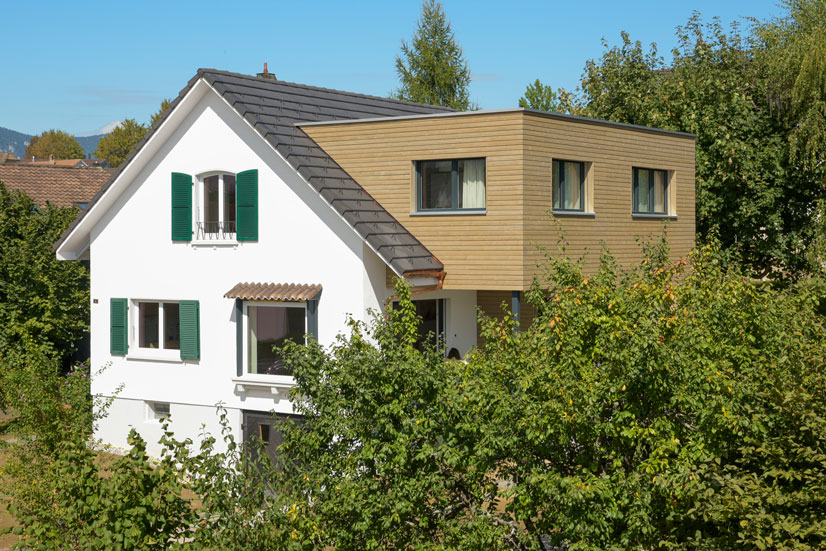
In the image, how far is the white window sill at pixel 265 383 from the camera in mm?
18625

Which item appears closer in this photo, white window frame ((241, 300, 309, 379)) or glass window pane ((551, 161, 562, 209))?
glass window pane ((551, 161, 562, 209))

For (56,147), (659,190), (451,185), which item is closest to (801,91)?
(659,190)

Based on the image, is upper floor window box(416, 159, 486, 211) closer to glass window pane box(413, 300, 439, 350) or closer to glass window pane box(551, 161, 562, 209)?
glass window pane box(551, 161, 562, 209)

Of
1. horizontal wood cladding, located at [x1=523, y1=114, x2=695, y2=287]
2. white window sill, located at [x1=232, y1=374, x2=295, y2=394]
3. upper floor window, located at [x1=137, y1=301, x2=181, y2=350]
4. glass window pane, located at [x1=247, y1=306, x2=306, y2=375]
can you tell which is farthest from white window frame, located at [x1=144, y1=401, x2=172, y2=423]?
horizontal wood cladding, located at [x1=523, y1=114, x2=695, y2=287]

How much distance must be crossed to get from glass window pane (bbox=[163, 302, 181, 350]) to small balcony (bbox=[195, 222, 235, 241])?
1743 mm

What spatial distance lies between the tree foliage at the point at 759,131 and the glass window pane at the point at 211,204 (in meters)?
13.2

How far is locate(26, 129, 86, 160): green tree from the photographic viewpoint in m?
138

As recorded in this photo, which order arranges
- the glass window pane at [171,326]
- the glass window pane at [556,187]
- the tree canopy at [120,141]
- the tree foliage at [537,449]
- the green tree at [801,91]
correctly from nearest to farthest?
the tree foliage at [537,449] < the glass window pane at [556,187] < the glass window pane at [171,326] < the green tree at [801,91] < the tree canopy at [120,141]

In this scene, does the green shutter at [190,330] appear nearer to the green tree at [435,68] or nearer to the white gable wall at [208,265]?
the white gable wall at [208,265]

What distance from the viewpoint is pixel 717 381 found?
9.40 metres

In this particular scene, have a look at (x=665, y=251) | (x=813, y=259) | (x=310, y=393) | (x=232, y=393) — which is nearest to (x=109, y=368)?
(x=232, y=393)

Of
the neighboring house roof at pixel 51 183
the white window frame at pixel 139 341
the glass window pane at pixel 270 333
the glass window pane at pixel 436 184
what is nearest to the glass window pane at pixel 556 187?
the glass window pane at pixel 436 184

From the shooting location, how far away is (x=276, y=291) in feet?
61.3

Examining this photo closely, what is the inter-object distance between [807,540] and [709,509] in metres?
0.87
